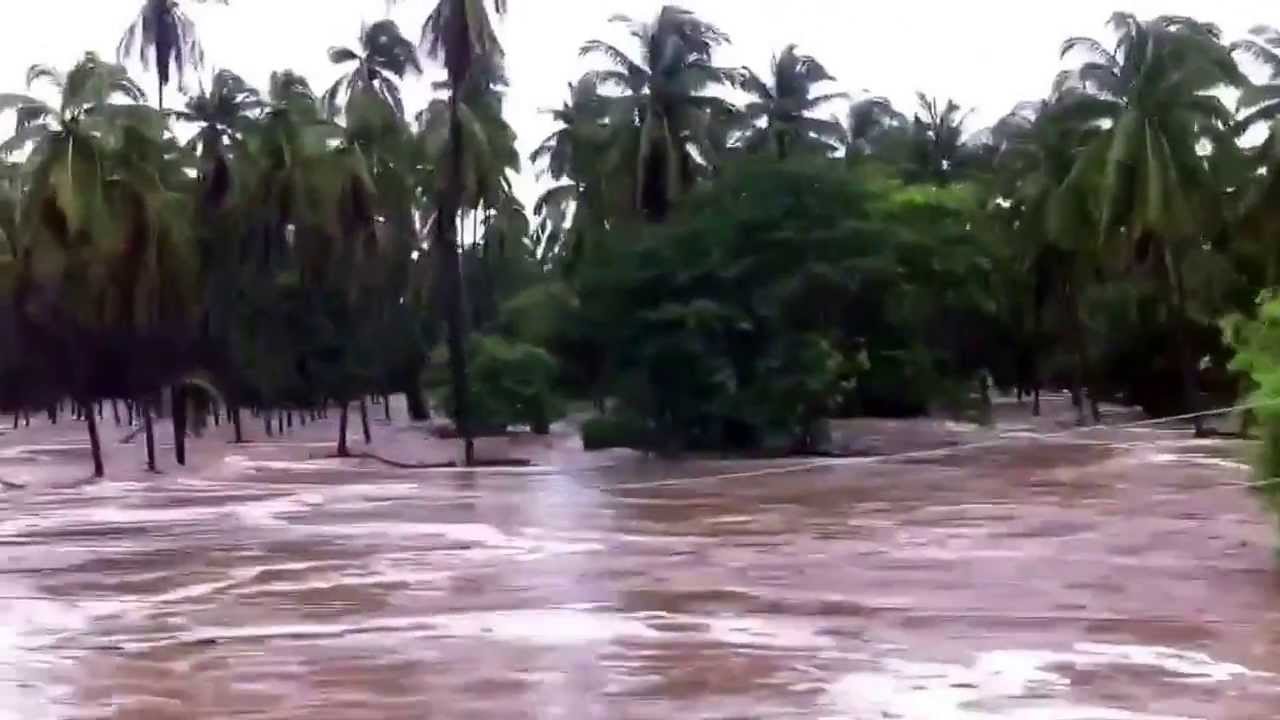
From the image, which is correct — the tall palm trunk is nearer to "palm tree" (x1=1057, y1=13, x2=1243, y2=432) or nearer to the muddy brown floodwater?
"palm tree" (x1=1057, y1=13, x2=1243, y2=432)

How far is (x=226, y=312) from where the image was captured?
4038 centimetres

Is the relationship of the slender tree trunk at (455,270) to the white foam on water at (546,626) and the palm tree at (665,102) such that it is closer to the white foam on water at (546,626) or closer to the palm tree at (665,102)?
the palm tree at (665,102)

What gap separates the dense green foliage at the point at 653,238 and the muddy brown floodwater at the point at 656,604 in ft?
19.6

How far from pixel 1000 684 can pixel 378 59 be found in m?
33.3

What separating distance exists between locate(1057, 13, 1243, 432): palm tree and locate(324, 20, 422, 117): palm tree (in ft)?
54.3

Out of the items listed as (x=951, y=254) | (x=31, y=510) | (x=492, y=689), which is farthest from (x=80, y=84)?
(x=492, y=689)

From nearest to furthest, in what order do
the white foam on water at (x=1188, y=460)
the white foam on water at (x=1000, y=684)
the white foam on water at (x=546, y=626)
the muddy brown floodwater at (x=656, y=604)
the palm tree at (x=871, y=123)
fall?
the white foam on water at (x=1000, y=684)
the muddy brown floodwater at (x=656, y=604)
the white foam on water at (x=546, y=626)
the white foam on water at (x=1188, y=460)
the palm tree at (x=871, y=123)

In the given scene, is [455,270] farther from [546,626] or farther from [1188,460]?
[546,626]

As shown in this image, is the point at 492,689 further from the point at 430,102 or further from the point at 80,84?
the point at 430,102

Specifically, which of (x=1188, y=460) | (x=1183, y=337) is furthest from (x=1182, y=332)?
(x=1188, y=460)

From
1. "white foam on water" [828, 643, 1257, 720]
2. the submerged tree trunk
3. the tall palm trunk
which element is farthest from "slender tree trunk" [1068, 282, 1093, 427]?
"white foam on water" [828, 643, 1257, 720]

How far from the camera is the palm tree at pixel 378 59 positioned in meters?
39.7

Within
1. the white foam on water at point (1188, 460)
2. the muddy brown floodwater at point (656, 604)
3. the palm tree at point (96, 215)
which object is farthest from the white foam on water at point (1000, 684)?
the palm tree at point (96, 215)

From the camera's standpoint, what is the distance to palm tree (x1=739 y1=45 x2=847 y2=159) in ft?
130
